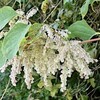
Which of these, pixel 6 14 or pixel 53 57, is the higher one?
pixel 6 14

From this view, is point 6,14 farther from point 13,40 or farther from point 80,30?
point 80,30

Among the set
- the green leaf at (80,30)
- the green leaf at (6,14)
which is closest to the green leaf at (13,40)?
the green leaf at (6,14)

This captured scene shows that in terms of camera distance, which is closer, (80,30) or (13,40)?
(13,40)

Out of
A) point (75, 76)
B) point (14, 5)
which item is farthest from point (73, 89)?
point (14, 5)

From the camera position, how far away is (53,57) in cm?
69

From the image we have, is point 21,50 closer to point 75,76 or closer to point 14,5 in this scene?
point 75,76

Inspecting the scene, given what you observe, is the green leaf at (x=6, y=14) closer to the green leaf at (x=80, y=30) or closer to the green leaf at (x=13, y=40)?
the green leaf at (x=13, y=40)

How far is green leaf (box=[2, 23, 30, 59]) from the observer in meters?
0.64

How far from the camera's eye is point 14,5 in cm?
140

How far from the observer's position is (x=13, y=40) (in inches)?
25.9

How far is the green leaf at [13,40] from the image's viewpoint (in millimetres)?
640

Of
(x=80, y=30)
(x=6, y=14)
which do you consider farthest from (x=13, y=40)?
(x=80, y=30)

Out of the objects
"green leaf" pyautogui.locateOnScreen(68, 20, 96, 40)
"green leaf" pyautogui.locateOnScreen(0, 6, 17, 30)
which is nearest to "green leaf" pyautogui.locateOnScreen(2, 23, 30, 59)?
"green leaf" pyautogui.locateOnScreen(0, 6, 17, 30)

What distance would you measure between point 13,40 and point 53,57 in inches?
3.7
